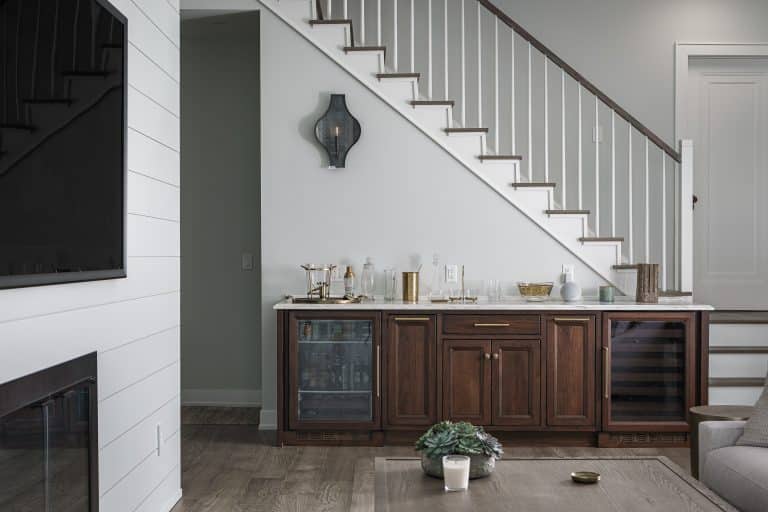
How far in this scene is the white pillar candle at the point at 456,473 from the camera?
249 cm

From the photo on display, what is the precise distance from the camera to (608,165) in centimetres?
601

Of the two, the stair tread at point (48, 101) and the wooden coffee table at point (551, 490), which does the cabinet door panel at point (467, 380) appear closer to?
the wooden coffee table at point (551, 490)

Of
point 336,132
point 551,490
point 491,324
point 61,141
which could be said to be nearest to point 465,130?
point 336,132

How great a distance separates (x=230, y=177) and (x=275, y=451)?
226cm

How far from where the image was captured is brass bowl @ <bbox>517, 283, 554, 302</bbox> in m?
5.03

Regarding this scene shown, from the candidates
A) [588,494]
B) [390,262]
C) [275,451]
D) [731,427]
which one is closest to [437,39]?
[390,262]

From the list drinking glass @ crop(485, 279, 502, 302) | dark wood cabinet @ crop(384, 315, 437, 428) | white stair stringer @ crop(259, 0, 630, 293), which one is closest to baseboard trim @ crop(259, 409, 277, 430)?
dark wood cabinet @ crop(384, 315, 437, 428)

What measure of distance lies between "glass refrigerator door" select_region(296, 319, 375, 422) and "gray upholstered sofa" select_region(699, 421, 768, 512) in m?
2.14

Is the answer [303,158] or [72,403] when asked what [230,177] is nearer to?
[303,158]

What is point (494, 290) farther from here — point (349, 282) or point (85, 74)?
point (85, 74)

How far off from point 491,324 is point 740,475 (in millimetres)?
2042

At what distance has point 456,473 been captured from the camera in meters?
2.49

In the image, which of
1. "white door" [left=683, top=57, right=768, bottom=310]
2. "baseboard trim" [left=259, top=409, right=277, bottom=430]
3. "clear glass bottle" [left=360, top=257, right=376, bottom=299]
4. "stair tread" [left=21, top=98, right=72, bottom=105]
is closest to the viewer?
"stair tread" [left=21, top=98, right=72, bottom=105]

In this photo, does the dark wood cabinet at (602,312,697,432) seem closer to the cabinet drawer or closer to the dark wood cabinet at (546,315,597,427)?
the dark wood cabinet at (546,315,597,427)
